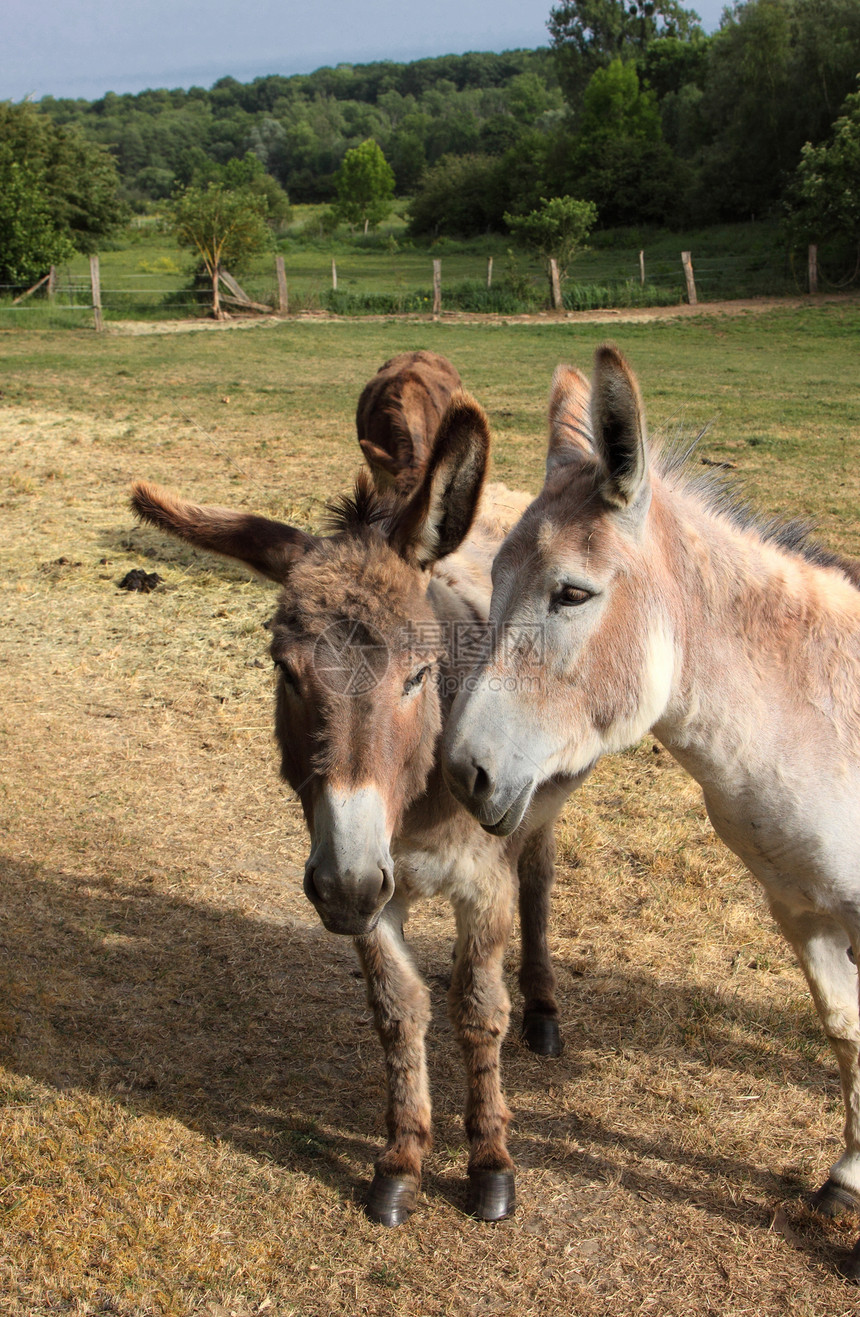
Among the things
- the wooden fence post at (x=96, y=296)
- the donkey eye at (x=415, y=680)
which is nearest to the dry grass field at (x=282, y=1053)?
the donkey eye at (x=415, y=680)

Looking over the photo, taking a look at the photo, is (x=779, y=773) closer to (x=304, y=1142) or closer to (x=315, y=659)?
(x=315, y=659)

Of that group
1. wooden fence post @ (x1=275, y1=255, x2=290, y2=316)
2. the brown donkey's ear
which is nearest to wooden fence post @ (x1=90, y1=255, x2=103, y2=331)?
wooden fence post @ (x1=275, y1=255, x2=290, y2=316)

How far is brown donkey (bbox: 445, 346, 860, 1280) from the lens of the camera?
2.17 meters

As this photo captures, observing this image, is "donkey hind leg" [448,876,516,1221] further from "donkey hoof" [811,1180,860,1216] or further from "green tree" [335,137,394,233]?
"green tree" [335,137,394,233]

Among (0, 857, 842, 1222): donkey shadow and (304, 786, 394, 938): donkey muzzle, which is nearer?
(304, 786, 394, 938): donkey muzzle

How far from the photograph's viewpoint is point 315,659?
2.27m

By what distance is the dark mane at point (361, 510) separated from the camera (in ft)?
8.36

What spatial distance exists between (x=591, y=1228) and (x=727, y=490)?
2.24m

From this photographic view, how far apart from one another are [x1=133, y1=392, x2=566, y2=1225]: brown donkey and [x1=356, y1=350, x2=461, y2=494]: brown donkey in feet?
7.05

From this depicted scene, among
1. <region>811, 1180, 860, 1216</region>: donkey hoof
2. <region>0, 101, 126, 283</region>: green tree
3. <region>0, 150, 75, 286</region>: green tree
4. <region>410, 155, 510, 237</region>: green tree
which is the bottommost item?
<region>811, 1180, 860, 1216</region>: donkey hoof

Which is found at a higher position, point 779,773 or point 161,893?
point 779,773

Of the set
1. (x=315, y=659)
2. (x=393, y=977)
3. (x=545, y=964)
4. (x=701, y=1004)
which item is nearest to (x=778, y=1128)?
(x=701, y=1004)

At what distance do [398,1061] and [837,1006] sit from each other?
51.6 inches

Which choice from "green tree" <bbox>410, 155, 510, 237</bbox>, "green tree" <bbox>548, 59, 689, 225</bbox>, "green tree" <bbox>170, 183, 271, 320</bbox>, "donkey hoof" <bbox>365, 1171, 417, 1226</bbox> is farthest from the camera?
"green tree" <bbox>410, 155, 510, 237</bbox>
